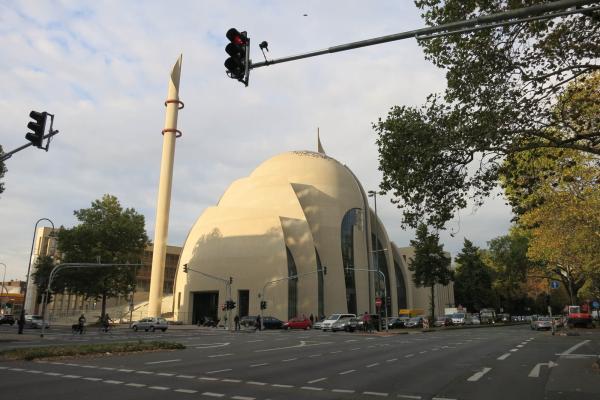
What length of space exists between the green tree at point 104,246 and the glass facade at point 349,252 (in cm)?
2947

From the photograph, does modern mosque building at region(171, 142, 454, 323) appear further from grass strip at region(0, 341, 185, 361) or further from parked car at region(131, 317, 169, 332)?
grass strip at region(0, 341, 185, 361)

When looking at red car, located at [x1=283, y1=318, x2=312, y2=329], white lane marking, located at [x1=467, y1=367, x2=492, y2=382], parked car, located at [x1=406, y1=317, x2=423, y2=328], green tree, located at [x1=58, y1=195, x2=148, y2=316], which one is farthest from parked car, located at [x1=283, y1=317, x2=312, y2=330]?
white lane marking, located at [x1=467, y1=367, x2=492, y2=382]

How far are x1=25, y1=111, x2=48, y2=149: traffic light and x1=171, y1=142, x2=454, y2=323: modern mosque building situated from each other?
4207 centimetres

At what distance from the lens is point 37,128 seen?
44.7ft

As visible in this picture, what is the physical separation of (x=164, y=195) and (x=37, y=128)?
4898 cm

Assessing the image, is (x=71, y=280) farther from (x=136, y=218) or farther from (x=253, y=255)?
(x=253, y=255)

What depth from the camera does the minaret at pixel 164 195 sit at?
60.0 m

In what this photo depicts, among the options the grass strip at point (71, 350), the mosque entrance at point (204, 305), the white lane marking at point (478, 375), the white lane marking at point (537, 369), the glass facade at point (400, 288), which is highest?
the glass facade at point (400, 288)

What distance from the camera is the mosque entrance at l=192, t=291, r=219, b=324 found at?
63875 millimetres

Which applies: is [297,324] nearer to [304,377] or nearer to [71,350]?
[71,350]

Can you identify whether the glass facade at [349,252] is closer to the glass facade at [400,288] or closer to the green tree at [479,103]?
the glass facade at [400,288]

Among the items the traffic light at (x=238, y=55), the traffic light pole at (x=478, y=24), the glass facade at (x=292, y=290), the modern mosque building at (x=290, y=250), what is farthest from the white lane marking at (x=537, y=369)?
the glass facade at (x=292, y=290)

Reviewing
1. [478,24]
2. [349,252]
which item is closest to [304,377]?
[478,24]

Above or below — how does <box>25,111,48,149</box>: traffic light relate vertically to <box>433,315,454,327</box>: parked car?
above
